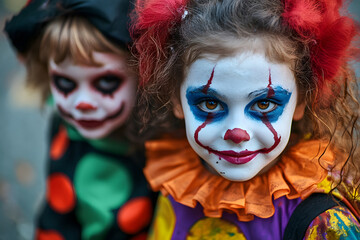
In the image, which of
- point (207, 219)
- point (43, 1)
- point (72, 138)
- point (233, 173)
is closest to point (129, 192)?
point (72, 138)

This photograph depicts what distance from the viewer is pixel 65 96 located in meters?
1.58

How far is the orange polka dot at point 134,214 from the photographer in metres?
1.71

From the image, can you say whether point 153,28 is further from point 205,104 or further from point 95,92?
point 95,92

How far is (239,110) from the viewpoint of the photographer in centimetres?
117

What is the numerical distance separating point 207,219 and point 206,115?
0.34m

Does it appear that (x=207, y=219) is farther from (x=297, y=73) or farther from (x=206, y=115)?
(x=297, y=73)

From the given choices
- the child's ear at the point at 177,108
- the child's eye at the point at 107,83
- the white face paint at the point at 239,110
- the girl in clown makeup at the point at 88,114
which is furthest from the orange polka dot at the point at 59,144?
the white face paint at the point at 239,110

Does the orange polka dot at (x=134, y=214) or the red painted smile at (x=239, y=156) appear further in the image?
the orange polka dot at (x=134, y=214)

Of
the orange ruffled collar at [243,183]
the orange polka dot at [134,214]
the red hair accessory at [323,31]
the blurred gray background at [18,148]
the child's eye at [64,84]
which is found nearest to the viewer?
the red hair accessory at [323,31]

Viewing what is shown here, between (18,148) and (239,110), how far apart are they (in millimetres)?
2204

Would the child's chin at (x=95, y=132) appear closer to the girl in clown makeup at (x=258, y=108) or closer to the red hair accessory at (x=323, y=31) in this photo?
the girl in clown makeup at (x=258, y=108)

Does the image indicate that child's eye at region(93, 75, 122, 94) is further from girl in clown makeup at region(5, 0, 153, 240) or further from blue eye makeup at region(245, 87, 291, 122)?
blue eye makeup at region(245, 87, 291, 122)

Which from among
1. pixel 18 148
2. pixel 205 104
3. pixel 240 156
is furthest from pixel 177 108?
pixel 18 148

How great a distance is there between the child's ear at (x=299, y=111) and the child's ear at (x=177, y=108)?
13.4 inches
